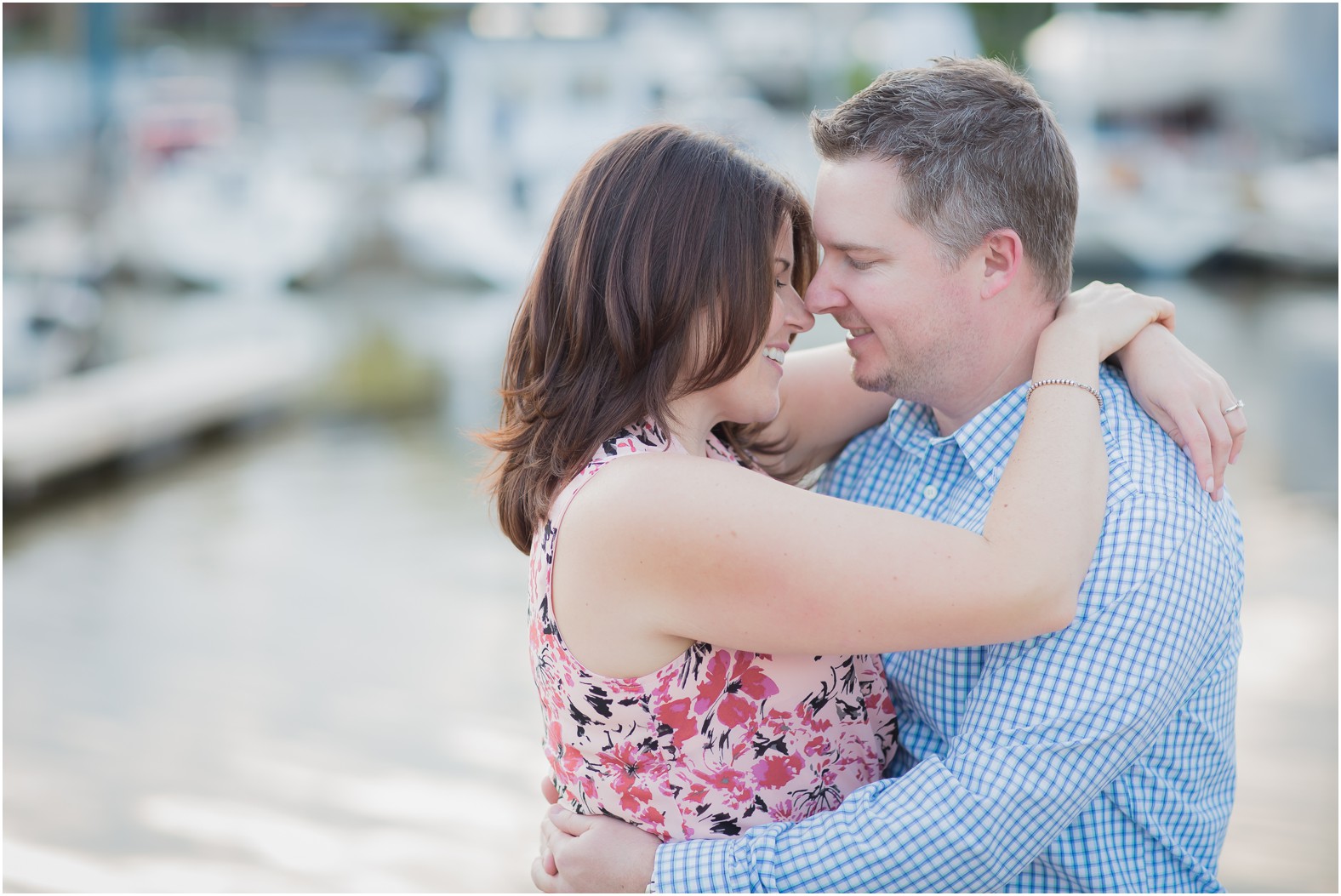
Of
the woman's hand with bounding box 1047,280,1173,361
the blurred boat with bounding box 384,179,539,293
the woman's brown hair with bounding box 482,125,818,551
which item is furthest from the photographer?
the blurred boat with bounding box 384,179,539,293

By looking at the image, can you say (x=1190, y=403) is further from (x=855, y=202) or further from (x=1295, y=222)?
(x=1295, y=222)

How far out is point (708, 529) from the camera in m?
1.42

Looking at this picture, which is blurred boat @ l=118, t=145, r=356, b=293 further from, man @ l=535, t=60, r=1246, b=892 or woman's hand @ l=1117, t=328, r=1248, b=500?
woman's hand @ l=1117, t=328, r=1248, b=500

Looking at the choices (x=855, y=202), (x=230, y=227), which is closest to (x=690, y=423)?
(x=855, y=202)

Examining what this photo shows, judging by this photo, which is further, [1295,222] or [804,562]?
[1295,222]

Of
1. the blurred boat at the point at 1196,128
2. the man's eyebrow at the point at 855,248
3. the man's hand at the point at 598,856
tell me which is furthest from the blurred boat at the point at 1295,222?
the man's hand at the point at 598,856

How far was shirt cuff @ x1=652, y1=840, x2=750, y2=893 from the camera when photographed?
1.55 metres

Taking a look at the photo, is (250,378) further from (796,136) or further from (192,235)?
(796,136)

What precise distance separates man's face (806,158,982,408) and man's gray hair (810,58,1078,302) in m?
0.02

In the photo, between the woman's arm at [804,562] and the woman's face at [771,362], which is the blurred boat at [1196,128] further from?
the woman's arm at [804,562]

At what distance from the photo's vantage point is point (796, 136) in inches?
763

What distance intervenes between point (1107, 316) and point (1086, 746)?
0.61m

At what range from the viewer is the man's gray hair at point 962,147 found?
1710 mm

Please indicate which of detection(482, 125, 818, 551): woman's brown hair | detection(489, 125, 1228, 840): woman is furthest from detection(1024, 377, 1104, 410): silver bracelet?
detection(482, 125, 818, 551): woman's brown hair
